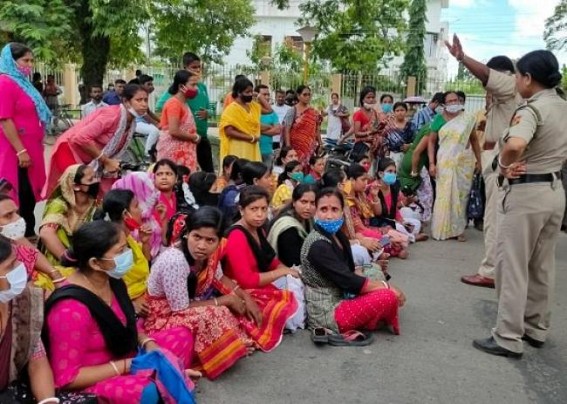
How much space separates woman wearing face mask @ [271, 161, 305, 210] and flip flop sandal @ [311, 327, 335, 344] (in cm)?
176

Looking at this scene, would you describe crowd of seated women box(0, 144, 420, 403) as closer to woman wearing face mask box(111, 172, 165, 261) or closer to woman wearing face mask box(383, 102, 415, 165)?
woman wearing face mask box(111, 172, 165, 261)

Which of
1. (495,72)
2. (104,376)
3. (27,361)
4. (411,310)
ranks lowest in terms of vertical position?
(411,310)

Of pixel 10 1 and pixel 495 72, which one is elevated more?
pixel 10 1

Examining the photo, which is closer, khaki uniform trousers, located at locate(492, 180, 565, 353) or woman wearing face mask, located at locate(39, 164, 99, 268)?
khaki uniform trousers, located at locate(492, 180, 565, 353)

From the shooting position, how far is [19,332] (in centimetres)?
229

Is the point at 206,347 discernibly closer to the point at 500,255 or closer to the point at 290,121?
the point at 500,255

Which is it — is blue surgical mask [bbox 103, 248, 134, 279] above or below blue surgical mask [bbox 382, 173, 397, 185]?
above

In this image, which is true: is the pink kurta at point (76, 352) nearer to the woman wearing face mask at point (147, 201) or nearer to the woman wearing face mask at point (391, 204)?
the woman wearing face mask at point (147, 201)

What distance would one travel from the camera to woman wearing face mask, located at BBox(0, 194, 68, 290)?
2.98 m

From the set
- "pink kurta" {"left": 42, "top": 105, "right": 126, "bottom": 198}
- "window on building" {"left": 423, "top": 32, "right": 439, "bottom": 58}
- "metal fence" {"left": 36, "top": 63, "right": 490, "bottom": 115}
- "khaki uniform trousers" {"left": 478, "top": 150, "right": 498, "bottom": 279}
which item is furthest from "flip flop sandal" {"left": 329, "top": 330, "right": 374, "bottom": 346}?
"window on building" {"left": 423, "top": 32, "right": 439, "bottom": 58}

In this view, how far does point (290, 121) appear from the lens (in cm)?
779

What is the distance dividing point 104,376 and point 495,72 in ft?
11.5

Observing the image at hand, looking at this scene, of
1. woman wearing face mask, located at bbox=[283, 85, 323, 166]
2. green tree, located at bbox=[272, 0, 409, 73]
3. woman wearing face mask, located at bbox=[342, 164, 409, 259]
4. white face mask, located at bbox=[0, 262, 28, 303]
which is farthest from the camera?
green tree, located at bbox=[272, 0, 409, 73]

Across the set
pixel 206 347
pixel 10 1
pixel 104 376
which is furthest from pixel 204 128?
pixel 10 1
